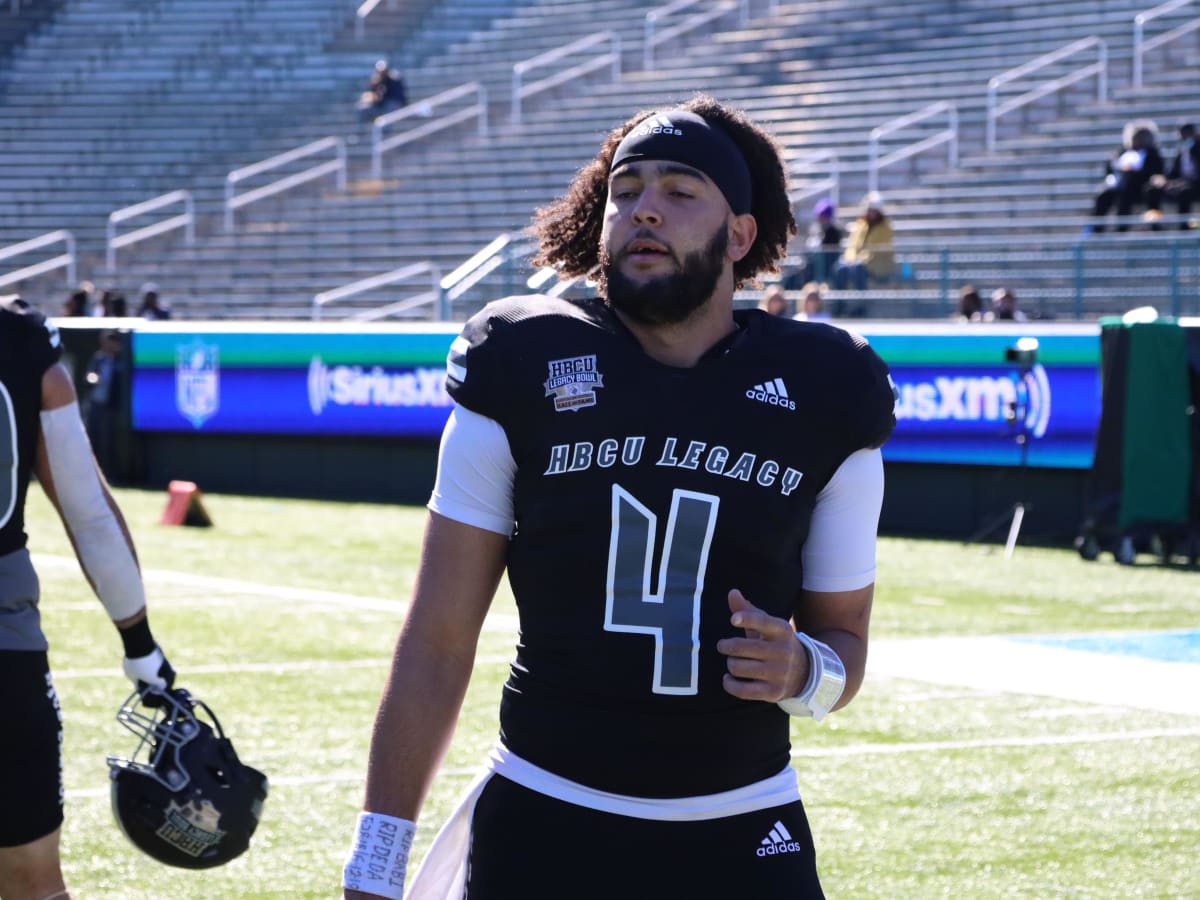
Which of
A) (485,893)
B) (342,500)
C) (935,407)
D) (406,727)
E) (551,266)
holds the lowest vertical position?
(342,500)

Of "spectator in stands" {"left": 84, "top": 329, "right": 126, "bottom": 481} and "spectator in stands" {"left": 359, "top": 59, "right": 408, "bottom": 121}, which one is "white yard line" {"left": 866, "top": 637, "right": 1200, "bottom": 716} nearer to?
"spectator in stands" {"left": 84, "top": 329, "right": 126, "bottom": 481}

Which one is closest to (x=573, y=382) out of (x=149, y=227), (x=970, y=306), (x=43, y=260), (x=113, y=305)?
(x=970, y=306)

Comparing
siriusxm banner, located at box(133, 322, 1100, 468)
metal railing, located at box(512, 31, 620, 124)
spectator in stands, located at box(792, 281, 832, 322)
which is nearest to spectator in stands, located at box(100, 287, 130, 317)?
siriusxm banner, located at box(133, 322, 1100, 468)

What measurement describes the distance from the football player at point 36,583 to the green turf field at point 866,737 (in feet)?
4.96

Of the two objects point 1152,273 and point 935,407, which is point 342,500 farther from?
point 1152,273

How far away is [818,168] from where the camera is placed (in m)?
24.5

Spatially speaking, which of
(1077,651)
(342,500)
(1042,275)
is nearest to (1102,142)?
(1042,275)

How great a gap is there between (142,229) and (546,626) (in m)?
29.5

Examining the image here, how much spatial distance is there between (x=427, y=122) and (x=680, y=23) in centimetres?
425

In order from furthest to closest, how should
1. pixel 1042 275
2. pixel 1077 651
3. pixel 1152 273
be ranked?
1. pixel 1042 275
2. pixel 1152 273
3. pixel 1077 651

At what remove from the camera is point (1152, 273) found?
1809 centimetres

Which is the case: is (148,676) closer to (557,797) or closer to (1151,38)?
(557,797)

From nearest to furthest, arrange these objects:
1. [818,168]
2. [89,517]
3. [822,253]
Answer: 1. [89,517]
2. [822,253]
3. [818,168]

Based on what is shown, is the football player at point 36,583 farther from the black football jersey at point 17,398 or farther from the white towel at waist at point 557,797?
the white towel at waist at point 557,797
